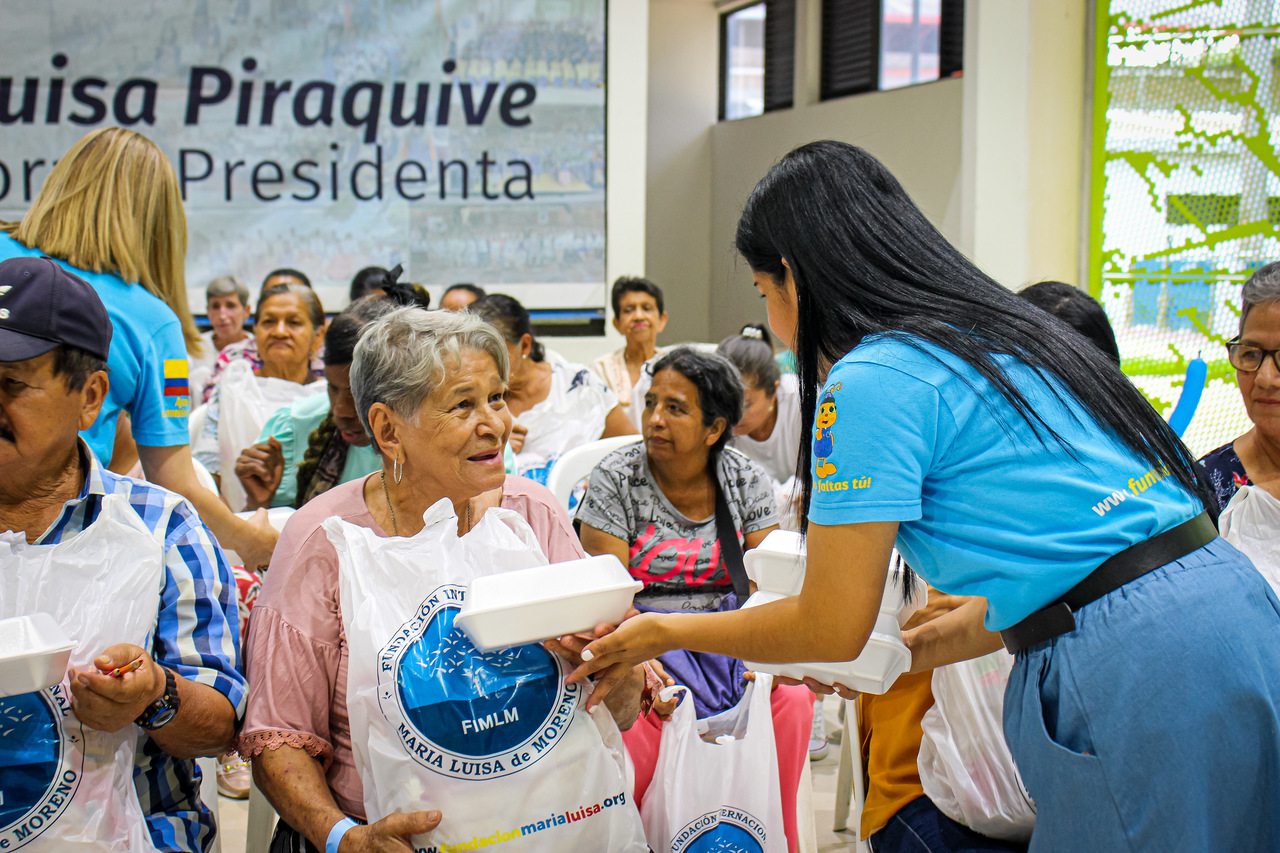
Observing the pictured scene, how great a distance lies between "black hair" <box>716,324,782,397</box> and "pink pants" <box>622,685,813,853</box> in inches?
76.8

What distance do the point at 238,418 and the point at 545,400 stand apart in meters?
1.25

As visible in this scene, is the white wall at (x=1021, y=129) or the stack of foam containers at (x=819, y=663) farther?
the white wall at (x=1021, y=129)

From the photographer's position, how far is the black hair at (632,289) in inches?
230

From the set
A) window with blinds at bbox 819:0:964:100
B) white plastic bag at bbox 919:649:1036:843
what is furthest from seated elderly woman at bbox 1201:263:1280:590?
window with blinds at bbox 819:0:964:100

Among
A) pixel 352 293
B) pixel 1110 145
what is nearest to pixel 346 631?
pixel 352 293

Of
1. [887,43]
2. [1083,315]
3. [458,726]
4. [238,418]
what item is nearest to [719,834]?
[458,726]

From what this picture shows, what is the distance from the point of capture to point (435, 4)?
6047mm

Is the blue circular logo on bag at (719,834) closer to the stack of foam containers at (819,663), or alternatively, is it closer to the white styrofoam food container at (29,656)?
the stack of foam containers at (819,663)

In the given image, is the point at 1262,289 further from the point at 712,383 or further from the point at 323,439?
the point at 323,439

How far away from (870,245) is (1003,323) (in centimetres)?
20

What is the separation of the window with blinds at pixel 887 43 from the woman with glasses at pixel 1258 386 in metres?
6.02

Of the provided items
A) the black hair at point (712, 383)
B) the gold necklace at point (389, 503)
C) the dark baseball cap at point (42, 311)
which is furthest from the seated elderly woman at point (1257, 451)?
the dark baseball cap at point (42, 311)

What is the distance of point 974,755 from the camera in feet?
6.03

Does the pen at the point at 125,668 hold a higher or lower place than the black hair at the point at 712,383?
lower
